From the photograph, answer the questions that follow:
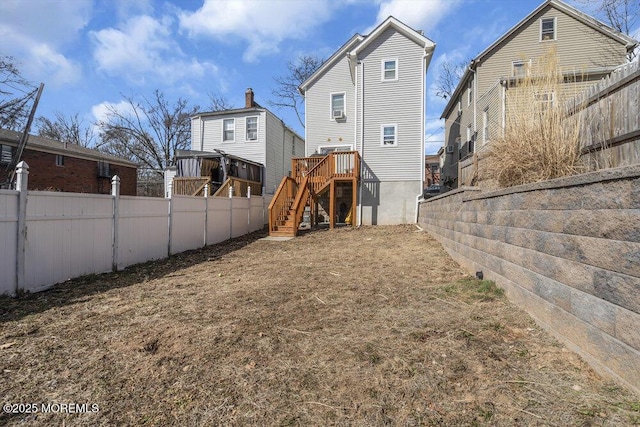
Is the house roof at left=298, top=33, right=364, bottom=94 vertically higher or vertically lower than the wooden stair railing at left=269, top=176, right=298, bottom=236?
higher

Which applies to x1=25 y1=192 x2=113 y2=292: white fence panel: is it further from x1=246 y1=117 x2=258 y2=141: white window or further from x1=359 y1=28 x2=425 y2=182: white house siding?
x1=246 y1=117 x2=258 y2=141: white window

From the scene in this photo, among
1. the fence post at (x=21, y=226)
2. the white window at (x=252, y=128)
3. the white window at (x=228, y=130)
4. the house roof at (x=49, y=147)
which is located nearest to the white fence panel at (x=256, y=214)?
the white window at (x=252, y=128)

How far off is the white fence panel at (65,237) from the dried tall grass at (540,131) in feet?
20.0

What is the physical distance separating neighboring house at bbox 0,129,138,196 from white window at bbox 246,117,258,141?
1041 centimetres

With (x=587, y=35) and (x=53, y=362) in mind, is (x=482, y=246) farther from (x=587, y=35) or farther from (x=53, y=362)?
(x=587, y=35)

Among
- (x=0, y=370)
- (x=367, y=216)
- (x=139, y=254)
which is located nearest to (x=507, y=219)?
(x=0, y=370)

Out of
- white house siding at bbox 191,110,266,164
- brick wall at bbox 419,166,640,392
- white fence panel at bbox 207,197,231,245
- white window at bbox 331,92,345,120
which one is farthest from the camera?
white house siding at bbox 191,110,266,164

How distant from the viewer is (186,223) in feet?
28.7

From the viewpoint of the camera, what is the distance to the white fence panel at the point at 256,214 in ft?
43.5

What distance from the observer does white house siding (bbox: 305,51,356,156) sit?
15.9 metres

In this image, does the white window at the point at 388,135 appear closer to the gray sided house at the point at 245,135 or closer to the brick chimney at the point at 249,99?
the gray sided house at the point at 245,135

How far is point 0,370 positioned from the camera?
2592mm

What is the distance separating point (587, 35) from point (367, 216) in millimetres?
13589

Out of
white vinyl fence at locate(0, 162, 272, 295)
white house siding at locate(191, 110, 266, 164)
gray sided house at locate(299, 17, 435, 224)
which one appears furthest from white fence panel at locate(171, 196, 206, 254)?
white house siding at locate(191, 110, 266, 164)
